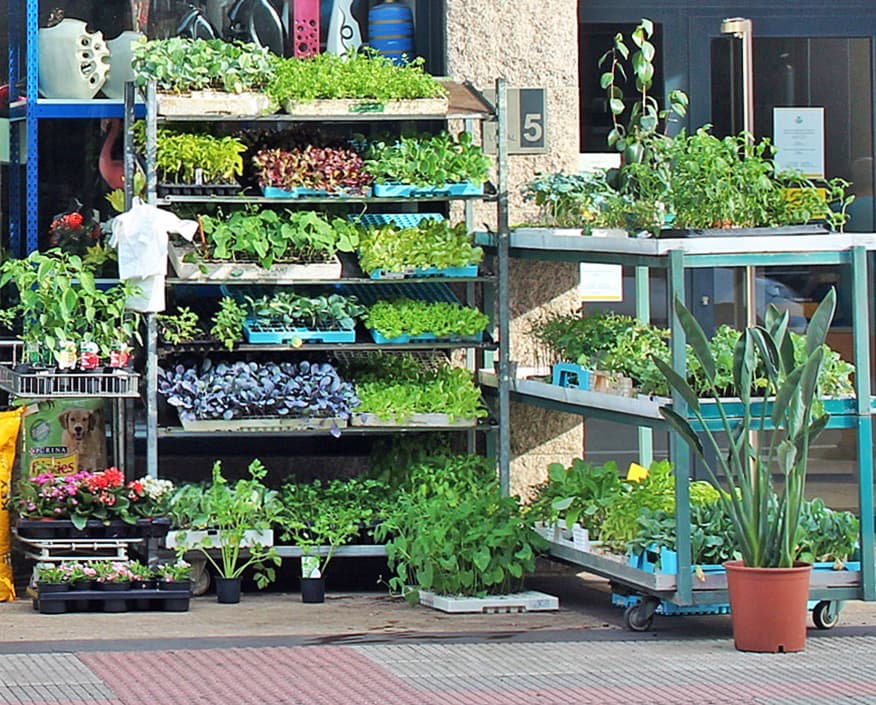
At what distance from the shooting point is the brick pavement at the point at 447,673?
8.08m

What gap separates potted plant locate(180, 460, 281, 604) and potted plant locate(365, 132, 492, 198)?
5.46ft

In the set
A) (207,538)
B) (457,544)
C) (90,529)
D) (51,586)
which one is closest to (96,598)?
(51,586)

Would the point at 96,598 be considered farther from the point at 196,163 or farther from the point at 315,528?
the point at 196,163

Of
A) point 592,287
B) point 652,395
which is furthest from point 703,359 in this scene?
point 592,287

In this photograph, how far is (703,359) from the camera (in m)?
9.10

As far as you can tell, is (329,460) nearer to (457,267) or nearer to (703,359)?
(457,267)

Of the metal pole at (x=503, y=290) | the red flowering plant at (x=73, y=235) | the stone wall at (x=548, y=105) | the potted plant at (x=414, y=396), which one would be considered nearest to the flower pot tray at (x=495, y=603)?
the metal pole at (x=503, y=290)

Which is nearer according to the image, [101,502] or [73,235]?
[101,502]

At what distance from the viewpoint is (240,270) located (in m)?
10.6

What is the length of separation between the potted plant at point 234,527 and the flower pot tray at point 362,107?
74.8 inches

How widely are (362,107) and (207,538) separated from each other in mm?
2431

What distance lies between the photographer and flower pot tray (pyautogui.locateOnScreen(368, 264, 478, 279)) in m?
10.6

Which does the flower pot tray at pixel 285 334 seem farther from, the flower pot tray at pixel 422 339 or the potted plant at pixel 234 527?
the potted plant at pixel 234 527

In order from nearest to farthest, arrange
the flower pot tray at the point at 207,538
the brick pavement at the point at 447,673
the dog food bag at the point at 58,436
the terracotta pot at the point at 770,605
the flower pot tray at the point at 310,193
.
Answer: the brick pavement at the point at 447,673 < the terracotta pot at the point at 770,605 < the flower pot tray at the point at 207,538 < the flower pot tray at the point at 310,193 < the dog food bag at the point at 58,436
